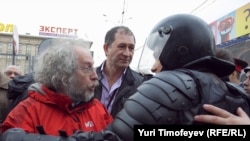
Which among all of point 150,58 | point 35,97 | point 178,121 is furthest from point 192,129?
point 35,97

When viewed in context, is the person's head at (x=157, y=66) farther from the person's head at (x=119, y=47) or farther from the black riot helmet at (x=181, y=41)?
the person's head at (x=119, y=47)

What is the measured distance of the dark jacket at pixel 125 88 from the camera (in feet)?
8.84

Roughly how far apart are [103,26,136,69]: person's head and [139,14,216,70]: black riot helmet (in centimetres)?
148

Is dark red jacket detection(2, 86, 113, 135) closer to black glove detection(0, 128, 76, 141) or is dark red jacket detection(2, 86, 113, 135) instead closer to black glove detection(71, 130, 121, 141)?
black glove detection(0, 128, 76, 141)

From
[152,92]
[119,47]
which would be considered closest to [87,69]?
[152,92]

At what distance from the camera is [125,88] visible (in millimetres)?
2787

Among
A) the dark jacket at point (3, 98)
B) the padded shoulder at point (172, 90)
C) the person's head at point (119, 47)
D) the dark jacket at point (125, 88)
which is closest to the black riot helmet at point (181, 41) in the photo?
the padded shoulder at point (172, 90)

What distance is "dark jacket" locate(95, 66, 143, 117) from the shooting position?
269 cm

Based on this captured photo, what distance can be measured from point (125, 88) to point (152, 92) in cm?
153

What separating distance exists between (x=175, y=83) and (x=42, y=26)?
44691 millimetres

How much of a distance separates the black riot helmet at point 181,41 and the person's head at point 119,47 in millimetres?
1475

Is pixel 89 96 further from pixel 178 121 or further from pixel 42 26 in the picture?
pixel 42 26

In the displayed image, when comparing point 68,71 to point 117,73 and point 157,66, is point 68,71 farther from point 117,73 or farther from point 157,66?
point 117,73

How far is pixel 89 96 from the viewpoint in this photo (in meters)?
1.91
